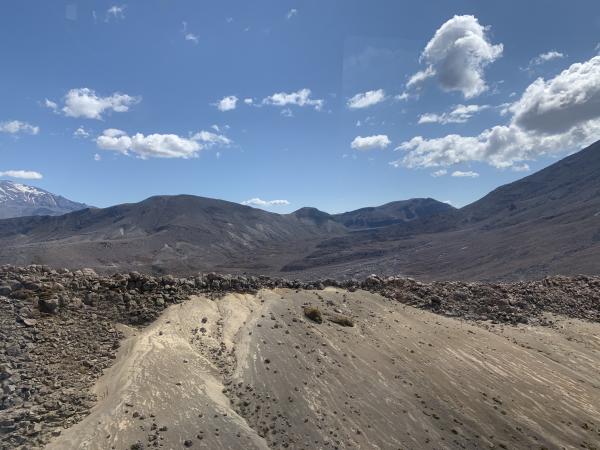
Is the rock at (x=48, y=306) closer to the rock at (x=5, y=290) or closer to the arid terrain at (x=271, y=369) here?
the arid terrain at (x=271, y=369)

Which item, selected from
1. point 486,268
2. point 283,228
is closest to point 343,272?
point 486,268

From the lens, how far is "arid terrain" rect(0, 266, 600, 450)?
37.7 feet

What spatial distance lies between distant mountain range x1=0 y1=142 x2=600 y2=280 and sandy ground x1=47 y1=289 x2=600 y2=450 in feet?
156

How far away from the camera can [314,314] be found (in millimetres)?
18234

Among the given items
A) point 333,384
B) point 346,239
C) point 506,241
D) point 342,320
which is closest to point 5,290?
point 333,384

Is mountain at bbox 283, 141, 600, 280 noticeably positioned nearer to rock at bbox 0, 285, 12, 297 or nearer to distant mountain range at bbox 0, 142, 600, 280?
distant mountain range at bbox 0, 142, 600, 280

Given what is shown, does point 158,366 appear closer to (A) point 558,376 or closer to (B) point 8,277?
(B) point 8,277

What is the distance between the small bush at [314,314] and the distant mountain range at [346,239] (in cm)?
5060

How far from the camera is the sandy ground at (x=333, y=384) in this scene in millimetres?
11617

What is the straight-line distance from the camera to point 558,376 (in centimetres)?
1656

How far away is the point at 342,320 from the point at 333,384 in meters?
4.28

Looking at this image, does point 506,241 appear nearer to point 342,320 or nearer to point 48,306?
point 342,320

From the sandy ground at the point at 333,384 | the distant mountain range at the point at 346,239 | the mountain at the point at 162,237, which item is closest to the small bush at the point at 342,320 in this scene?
the sandy ground at the point at 333,384

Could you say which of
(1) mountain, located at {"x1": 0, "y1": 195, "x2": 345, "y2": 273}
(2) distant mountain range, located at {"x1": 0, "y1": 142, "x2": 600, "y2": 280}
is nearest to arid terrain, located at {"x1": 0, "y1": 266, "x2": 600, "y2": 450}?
(2) distant mountain range, located at {"x1": 0, "y1": 142, "x2": 600, "y2": 280}
